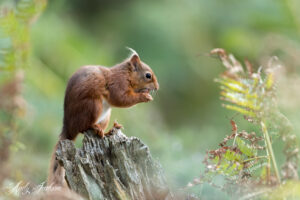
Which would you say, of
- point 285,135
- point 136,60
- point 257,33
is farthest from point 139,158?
point 257,33

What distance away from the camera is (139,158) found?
3154 millimetres

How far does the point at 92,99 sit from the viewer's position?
414cm

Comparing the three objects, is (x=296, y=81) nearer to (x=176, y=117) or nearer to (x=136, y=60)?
(x=136, y=60)

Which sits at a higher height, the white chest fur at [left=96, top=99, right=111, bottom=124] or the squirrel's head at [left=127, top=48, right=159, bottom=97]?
the squirrel's head at [left=127, top=48, right=159, bottom=97]

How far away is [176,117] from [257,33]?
266cm

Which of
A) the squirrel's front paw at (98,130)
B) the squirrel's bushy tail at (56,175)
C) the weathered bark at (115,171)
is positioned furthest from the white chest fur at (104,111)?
the weathered bark at (115,171)

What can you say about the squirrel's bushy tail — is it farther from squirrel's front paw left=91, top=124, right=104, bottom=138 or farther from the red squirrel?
squirrel's front paw left=91, top=124, right=104, bottom=138

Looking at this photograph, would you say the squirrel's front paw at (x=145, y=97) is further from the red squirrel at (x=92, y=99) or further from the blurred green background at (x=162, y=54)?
the blurred green background at (x=162, y=54)

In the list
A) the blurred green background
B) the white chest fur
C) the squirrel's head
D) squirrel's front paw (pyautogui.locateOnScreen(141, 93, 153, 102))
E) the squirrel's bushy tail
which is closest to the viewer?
the squirrel's bushy tail

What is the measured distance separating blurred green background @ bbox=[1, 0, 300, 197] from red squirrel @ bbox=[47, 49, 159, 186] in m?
1.22

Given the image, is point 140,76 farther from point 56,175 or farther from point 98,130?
point 56,175

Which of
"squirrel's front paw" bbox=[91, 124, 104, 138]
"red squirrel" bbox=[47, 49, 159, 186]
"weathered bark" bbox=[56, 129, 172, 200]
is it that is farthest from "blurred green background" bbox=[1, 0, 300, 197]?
"weathered bark" bbox=[56, 129, 172, 200]

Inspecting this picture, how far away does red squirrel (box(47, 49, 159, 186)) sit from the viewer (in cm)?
→ 410

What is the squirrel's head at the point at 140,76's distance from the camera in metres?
4.84
